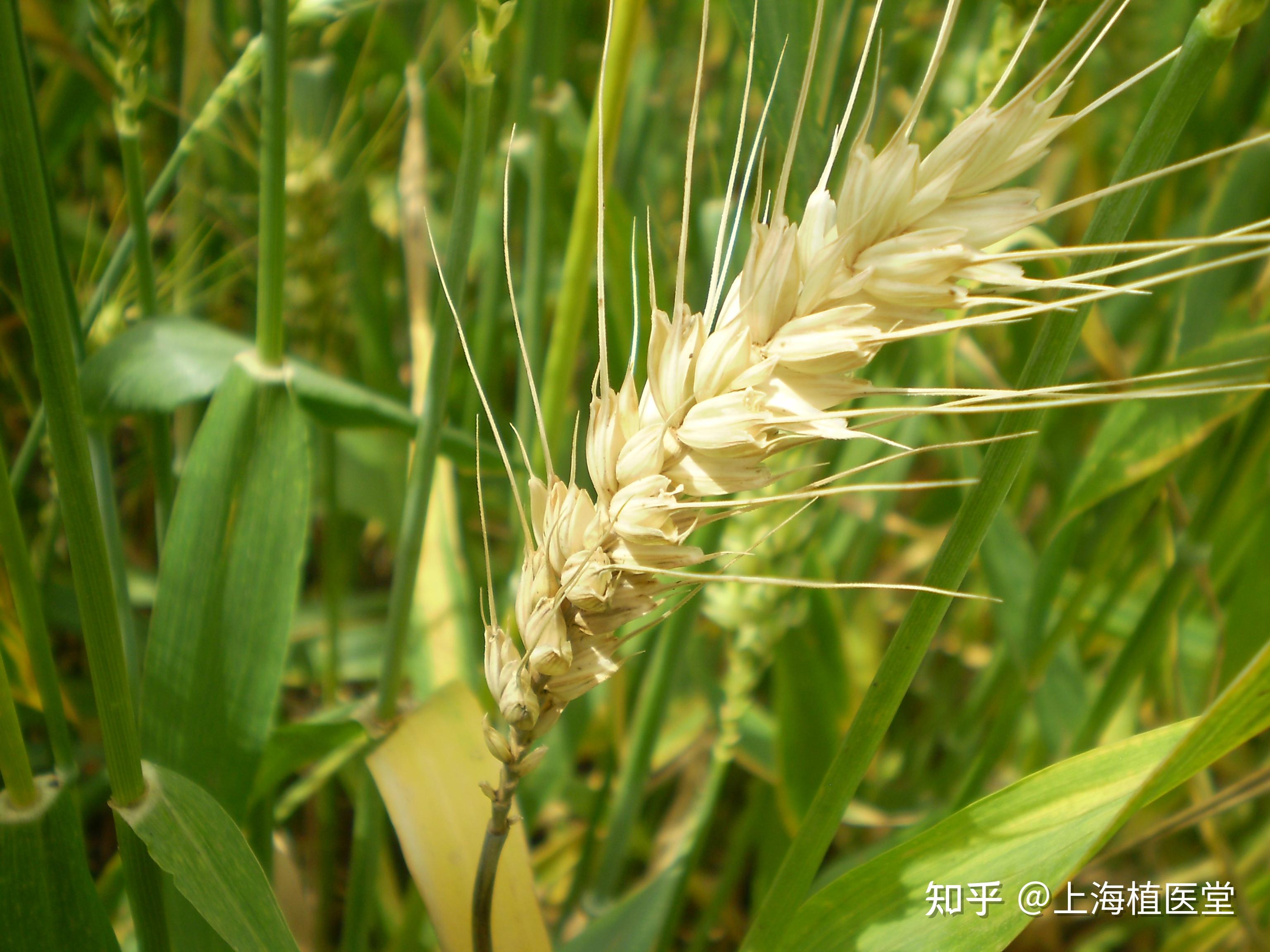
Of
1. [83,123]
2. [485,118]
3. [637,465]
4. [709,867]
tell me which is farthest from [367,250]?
[709,867]

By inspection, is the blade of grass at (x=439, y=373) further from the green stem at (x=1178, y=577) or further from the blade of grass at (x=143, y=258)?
the green stem at (x=1178, y=577)

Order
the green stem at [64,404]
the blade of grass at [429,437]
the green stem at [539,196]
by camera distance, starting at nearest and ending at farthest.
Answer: the green stem at [64,404]
the blade of grass at [429,437]
the green stem at [539,196]

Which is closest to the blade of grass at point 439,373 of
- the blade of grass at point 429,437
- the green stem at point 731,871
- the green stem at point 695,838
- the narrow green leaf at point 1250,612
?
the blade of grass at point 429,437

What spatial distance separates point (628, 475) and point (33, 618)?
0.29 metres

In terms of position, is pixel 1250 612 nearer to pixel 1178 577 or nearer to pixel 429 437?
pixel 1178 577

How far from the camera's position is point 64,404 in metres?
0.28

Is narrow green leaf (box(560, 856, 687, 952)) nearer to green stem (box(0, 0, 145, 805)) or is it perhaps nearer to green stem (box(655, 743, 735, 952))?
green stem (box(655, 743, 735, 952))

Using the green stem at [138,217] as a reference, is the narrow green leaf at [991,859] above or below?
below

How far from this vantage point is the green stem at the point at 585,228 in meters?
0.41

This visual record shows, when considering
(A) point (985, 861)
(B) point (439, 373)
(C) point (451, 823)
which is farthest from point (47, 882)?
(A) point (985, 861)

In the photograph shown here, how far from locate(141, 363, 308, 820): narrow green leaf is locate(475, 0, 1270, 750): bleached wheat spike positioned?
19 centimetres

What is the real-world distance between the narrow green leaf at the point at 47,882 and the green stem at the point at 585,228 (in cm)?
29

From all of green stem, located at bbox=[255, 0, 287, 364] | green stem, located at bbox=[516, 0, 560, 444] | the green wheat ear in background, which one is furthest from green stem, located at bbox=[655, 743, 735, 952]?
green stem, located at bbox=[255, 0, 287, 364]

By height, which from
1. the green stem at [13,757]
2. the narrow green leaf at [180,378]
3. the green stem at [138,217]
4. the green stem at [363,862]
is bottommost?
the green stem at [363,862]
